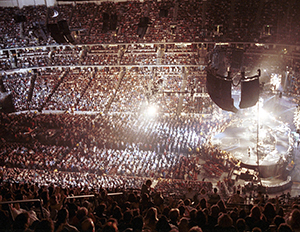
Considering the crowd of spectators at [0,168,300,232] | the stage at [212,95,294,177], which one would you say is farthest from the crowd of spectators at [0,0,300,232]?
the stage at [212,95,294,177]

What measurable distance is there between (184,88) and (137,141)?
917cm

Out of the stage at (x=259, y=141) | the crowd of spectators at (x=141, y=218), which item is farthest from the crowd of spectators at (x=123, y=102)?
the stage at (x=259, y=141)

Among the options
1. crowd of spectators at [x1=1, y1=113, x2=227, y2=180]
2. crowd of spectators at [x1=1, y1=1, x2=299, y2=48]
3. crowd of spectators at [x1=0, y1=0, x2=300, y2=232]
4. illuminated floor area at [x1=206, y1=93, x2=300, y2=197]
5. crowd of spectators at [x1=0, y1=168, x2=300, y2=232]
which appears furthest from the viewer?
crowd of spectators at [x1=1, y1=1, x2=299, y2=48]

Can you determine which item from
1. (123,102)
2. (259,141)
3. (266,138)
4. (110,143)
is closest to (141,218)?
(110,143)

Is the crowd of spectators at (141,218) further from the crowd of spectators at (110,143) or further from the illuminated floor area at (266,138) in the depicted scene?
the illuminated floor area at (266,138)

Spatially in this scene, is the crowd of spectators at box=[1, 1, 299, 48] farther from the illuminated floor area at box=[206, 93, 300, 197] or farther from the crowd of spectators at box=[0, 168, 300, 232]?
the crowd of spectators at box=[0, 168, 300, 232]

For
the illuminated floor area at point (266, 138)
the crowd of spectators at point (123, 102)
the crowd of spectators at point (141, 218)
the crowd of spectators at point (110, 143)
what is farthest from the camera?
the crowd of spectators at point (110, 143)

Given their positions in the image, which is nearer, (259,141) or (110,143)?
(259,141)

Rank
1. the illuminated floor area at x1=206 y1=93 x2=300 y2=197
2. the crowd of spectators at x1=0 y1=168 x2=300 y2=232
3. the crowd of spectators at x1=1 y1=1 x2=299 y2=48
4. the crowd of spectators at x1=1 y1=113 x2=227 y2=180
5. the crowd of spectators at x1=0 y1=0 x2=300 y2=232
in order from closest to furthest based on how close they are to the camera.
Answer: the crowd of spectators at x1=0 y1=168 x2=300 y2=232 → the crowd of spectators at x1=0 y1=0 x2=300 y2=232 → the illuminated floor area at x1=206 y1=93 x2=300 y2=197 → the crowd of spectators at x1=1 y1=113 x2=227 y2=180 → the crowd of spectators at x1=1 y1=1 x2=299 y2=48

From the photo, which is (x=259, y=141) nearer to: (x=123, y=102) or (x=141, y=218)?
(x=123, y=102)

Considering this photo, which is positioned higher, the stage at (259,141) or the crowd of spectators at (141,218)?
the crowd of spectators at (141,218)

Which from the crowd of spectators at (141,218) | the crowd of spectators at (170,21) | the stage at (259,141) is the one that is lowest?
the stage at (259,141)

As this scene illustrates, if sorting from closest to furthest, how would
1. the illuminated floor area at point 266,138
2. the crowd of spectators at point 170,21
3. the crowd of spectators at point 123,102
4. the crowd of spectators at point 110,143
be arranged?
the crowd of spectators at point 123,102 → the illuminated floor area at point 266,138 → the crowd of spectators at point 110,143 → the crowd of spectators at point 170,21

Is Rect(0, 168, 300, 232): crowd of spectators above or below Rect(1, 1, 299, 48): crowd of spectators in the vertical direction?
below
